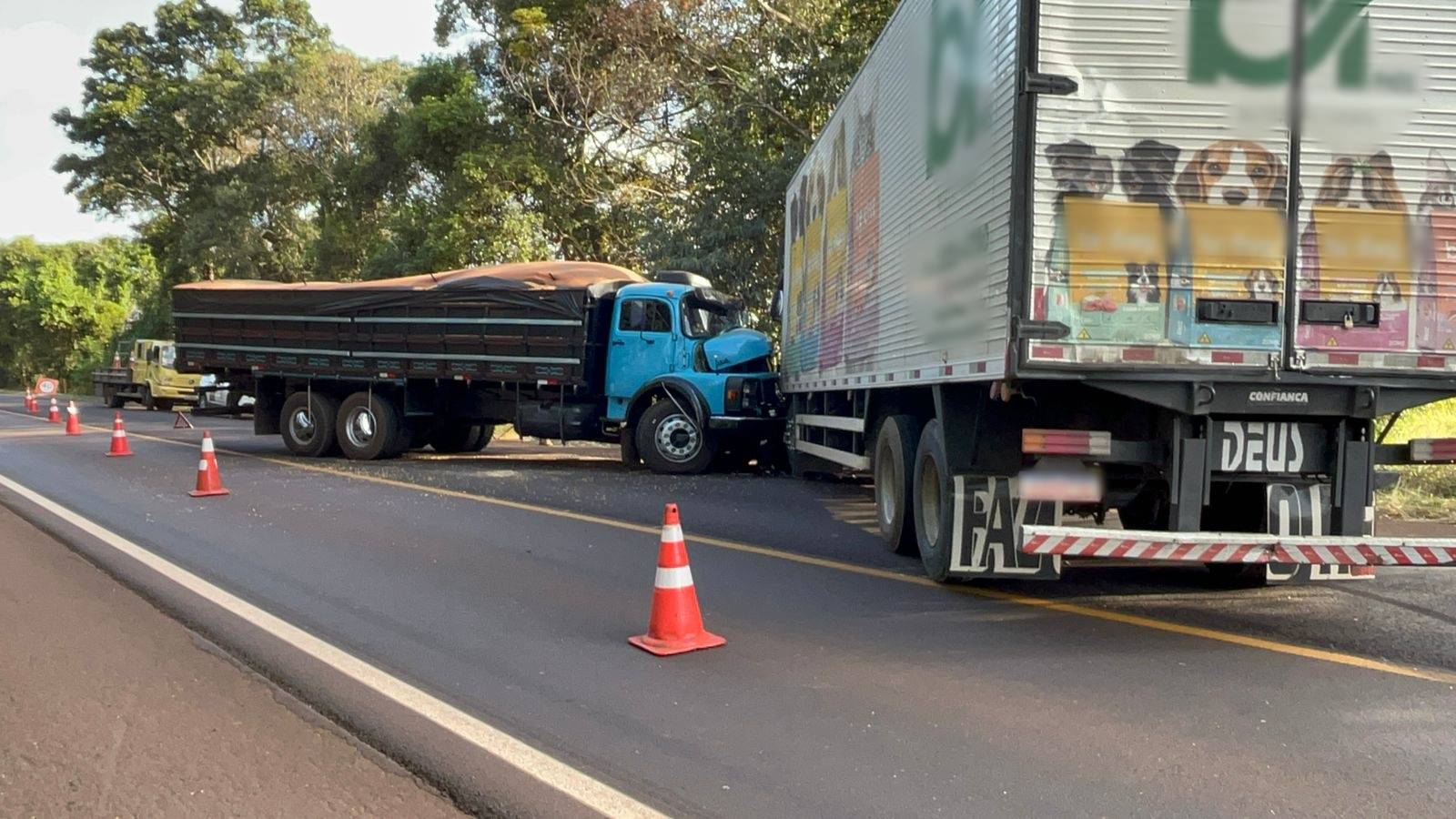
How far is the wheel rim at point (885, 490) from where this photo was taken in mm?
9016

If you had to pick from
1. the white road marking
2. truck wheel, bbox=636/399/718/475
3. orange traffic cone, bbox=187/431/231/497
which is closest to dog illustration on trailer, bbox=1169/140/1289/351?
the white road marking

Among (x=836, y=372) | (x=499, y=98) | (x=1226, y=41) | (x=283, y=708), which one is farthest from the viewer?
(x=499, y=98)

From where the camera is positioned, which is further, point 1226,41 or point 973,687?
point 1226,41

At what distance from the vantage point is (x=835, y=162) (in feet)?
37.6

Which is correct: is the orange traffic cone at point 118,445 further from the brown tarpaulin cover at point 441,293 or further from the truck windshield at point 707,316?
the truck windshield at point 707,316

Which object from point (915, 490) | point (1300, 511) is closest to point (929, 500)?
point (915, 490)

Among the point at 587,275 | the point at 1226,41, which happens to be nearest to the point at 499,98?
the point at 587,275

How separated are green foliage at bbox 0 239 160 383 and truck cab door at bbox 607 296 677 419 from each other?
1900 inches

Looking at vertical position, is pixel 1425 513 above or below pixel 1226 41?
below

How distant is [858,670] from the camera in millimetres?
5641

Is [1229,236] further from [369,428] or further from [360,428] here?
[360,428]

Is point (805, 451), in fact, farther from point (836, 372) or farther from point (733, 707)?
point (733, 707)

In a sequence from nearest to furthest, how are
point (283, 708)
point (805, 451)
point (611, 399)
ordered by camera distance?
point (283, 708), point (805, 451), point (611, 399)

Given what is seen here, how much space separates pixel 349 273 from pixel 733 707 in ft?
125
